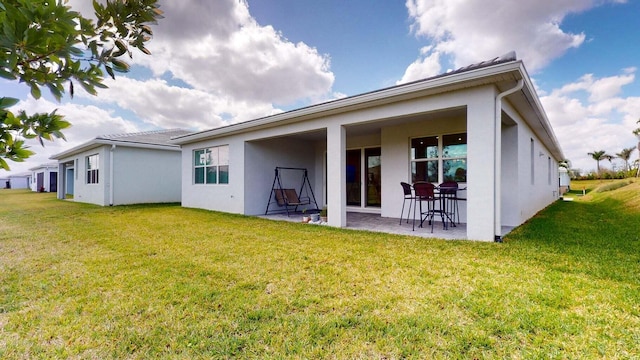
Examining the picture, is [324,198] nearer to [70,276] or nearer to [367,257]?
[367,257]

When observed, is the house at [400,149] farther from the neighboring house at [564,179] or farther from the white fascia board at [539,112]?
the neighboring house at [564,179]

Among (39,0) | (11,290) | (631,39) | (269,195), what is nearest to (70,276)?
(11,290)

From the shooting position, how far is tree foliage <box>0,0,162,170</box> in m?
0.75

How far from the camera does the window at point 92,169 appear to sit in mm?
13320

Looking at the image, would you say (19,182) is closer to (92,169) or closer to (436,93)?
(92,169)

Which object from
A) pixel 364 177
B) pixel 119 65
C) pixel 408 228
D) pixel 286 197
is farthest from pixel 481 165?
pixel 286 197

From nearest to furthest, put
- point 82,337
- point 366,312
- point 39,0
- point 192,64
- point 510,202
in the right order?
point 39,0 < point 82,337 < point 366,312 < point 510,202 < point 192,64

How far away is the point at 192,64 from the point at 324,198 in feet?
21.7

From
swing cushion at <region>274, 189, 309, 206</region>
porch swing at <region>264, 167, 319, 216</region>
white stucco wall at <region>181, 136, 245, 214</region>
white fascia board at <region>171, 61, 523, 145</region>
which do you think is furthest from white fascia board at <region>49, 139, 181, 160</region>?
swing cushion at <region>274, 189, 309, 206</region>

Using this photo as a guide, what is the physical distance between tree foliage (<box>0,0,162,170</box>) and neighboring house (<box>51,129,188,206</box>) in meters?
13.4

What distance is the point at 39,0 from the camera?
0.77m

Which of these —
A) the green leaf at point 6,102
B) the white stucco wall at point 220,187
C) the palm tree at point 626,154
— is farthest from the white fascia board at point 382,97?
the palm tree at point 626,154

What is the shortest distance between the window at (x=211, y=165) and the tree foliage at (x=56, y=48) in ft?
28.1

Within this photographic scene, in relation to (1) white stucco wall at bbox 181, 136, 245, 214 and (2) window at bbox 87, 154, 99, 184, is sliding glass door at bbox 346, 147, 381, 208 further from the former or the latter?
(2) window at bbox 87, 154, 99, 184
